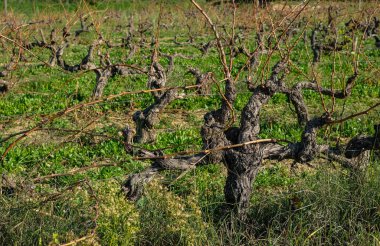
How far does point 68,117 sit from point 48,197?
509 centimetres

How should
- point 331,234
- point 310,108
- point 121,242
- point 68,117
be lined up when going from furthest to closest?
point 310,108 → point 68,117 → point 331,234 → point 121,242

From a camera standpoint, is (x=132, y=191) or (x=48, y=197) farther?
(x=132, y=191)

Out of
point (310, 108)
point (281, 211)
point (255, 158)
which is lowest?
point (310, 108)

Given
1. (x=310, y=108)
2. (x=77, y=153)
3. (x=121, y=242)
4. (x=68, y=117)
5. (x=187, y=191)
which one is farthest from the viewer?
(x=310, y=108)

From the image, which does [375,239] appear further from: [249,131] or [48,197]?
[48,197]

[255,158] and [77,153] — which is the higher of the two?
[255,158]

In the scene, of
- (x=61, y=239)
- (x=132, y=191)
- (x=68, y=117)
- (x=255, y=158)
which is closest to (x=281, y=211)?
(x=255, y=158)

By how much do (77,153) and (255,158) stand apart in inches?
130

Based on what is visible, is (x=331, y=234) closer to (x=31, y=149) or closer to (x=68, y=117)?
(x=31, y=149)

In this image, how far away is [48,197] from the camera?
14.4 ft

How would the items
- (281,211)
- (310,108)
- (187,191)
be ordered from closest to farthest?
(281,211)
(187,191)
(310,108)

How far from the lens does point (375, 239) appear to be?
415cm

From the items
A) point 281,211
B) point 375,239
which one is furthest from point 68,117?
point 375,239

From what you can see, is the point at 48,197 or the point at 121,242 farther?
the point at 48,197
